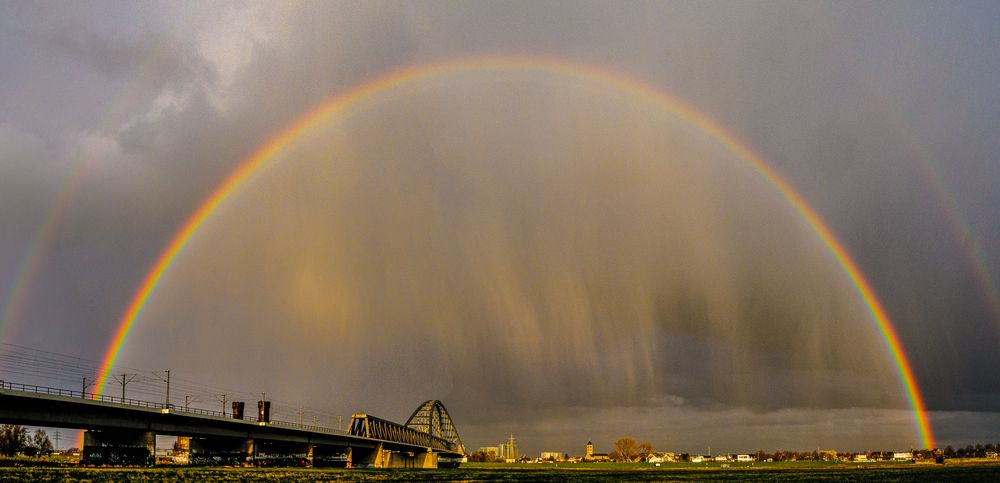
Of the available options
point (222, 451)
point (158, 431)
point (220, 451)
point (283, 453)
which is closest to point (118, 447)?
point (158, 431)

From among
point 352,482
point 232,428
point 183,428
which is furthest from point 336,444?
point 352,482

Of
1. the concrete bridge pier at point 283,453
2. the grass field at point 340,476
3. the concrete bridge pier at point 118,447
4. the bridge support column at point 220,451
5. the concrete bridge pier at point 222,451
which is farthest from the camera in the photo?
the concrete bridge pier at point 283,453

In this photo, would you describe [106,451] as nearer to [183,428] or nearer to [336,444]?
[183,428]

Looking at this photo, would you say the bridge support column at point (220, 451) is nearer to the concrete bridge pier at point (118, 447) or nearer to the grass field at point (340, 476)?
the grass field at point (340, 476)

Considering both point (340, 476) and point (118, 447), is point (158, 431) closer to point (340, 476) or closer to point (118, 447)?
point (118, 447)

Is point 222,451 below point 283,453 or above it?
above

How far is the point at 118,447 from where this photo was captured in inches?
4690

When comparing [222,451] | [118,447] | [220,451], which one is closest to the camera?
[118,447]

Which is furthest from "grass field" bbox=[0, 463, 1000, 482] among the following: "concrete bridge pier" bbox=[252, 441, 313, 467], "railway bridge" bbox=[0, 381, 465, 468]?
"concrete bridge pier" bbox=[252, 441, 313, 467]

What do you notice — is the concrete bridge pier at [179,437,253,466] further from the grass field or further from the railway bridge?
the grass field

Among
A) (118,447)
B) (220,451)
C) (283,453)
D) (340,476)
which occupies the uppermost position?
(118,447)

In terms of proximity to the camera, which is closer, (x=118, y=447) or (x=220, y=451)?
(x=118, y=447)

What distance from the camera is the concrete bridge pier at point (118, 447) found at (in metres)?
116

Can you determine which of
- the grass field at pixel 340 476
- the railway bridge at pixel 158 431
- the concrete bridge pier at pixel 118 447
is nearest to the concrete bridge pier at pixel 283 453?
the railway bridge at pixel 158 431
